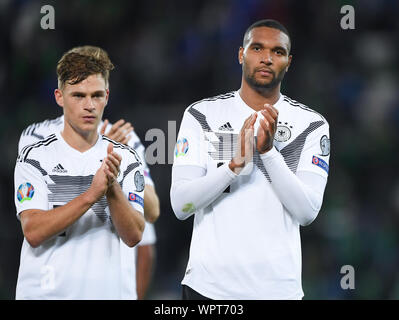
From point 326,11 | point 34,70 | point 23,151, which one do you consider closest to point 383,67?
point 326,11

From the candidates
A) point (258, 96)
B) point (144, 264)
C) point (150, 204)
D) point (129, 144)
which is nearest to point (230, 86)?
point (144, 264)

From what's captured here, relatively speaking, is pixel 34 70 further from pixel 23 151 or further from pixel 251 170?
pixel 251 170

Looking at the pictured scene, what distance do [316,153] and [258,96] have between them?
1.45 feet

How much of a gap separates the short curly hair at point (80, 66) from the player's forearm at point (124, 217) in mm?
718

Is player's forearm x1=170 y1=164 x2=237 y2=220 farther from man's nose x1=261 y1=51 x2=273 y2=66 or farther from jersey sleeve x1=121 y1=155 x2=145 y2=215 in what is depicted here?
man's nose x1=261 y1=51 x2=273 y2=66

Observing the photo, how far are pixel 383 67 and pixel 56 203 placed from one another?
18.7 feet

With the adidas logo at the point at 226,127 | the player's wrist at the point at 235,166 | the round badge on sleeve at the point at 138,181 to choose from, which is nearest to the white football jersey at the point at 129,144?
the round badge on sleeve at the point at 138,181

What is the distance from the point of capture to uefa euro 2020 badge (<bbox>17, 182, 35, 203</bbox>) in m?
3.88

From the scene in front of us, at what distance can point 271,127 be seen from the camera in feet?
12.0

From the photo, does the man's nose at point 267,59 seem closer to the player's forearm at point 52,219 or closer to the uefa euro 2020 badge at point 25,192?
the player's forearm at point 52,219

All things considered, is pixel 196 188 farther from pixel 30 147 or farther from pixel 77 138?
pixel 30 147

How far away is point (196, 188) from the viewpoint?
3727mm

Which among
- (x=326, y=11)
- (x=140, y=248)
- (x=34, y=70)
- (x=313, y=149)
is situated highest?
(x=326, y=11)

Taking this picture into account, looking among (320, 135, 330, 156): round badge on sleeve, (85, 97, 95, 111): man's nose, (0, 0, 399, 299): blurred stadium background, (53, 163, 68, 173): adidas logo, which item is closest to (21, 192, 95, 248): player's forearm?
(53, 163, 68, 173): adidas logo
